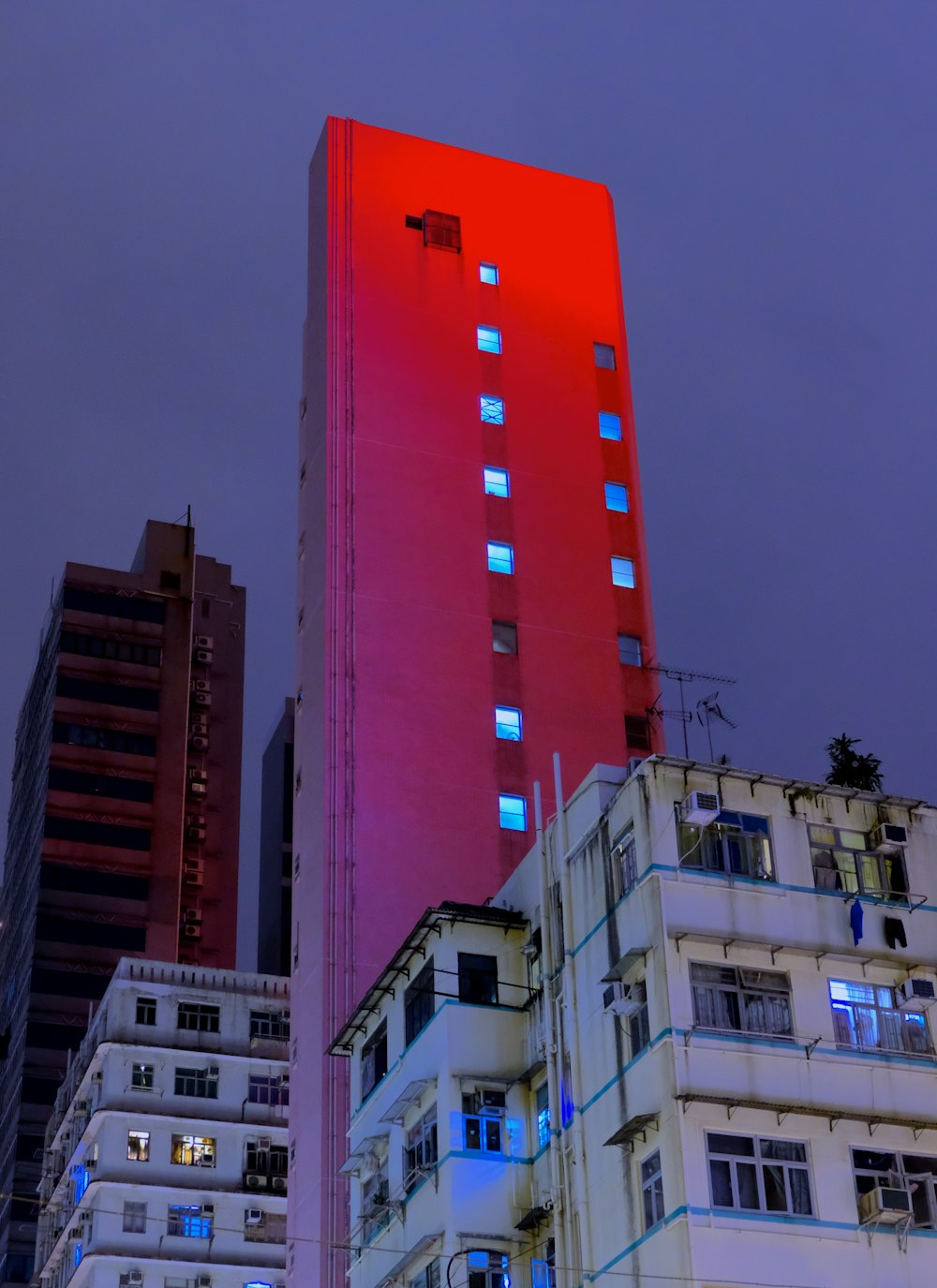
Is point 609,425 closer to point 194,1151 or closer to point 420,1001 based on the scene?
point 194,1151

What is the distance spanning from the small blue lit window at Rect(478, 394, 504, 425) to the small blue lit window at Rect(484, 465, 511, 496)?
235 cm

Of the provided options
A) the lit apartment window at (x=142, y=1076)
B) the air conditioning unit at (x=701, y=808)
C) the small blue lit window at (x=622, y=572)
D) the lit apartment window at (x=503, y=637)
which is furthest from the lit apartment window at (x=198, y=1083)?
the air conditioning unit at (x=701, y=808)

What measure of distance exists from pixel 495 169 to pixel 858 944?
5219 centimetres

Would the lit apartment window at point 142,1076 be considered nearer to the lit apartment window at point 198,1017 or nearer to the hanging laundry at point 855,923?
the lit apartment window at point 198,1017

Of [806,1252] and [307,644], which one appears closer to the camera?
[806,1252]

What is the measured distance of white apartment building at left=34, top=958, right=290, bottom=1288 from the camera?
258 feet

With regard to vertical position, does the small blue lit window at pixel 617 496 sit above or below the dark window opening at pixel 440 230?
below

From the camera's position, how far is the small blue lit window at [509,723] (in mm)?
70375

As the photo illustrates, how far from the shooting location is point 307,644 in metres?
72.0

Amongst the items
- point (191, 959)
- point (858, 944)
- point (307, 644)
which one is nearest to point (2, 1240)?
point (191, 959)

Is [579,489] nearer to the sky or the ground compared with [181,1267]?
nearer to the sky

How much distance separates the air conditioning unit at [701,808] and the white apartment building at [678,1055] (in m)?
0.05

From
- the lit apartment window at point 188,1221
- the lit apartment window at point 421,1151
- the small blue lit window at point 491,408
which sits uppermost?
the small blue lit window at point 491,408

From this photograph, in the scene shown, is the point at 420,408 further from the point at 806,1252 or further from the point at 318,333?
the point at 806,1252
